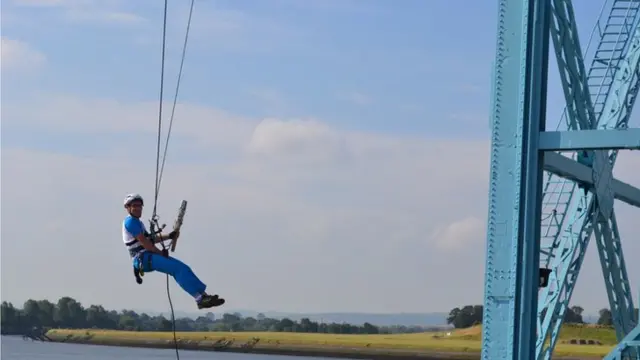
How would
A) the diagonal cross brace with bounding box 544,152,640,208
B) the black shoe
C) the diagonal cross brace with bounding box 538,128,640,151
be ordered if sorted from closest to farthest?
the black shoe → the diagonal cross brace with bounding box 538,128,640,151 → the diagonal cross brace with bounding box 544,152,640,208

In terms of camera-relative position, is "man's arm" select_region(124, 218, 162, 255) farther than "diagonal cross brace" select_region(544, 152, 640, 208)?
No

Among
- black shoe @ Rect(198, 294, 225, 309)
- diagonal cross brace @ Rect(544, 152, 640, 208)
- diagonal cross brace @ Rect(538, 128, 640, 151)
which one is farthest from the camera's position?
diagonal cross brace @ Rect(544, 152, 640, 208)

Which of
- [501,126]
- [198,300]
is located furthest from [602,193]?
[198,300]

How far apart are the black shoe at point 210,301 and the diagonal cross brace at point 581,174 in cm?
605

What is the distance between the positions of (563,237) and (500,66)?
7.72 meters

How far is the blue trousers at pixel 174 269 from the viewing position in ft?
51.5

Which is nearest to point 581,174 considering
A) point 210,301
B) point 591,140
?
point 591,140

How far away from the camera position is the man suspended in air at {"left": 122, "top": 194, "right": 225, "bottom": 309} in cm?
1563

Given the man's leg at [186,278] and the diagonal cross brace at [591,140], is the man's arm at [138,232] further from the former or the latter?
the diagonal cross brace at [591,140]

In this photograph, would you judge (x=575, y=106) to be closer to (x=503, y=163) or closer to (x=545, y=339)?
(x=503, y=163)

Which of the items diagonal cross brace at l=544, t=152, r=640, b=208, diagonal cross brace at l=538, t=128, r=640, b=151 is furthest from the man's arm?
diagonal cross brace at l=544, t=152, r=640, b=208

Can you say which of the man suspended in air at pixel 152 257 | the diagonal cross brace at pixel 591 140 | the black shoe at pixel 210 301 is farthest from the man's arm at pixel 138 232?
the diagonal cross brace at pixel 591 140

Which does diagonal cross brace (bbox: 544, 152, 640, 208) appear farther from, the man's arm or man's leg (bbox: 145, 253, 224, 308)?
the man's arm

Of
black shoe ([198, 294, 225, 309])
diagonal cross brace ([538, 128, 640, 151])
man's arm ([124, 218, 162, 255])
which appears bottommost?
black shoe ([198, 294, 225, 309])
